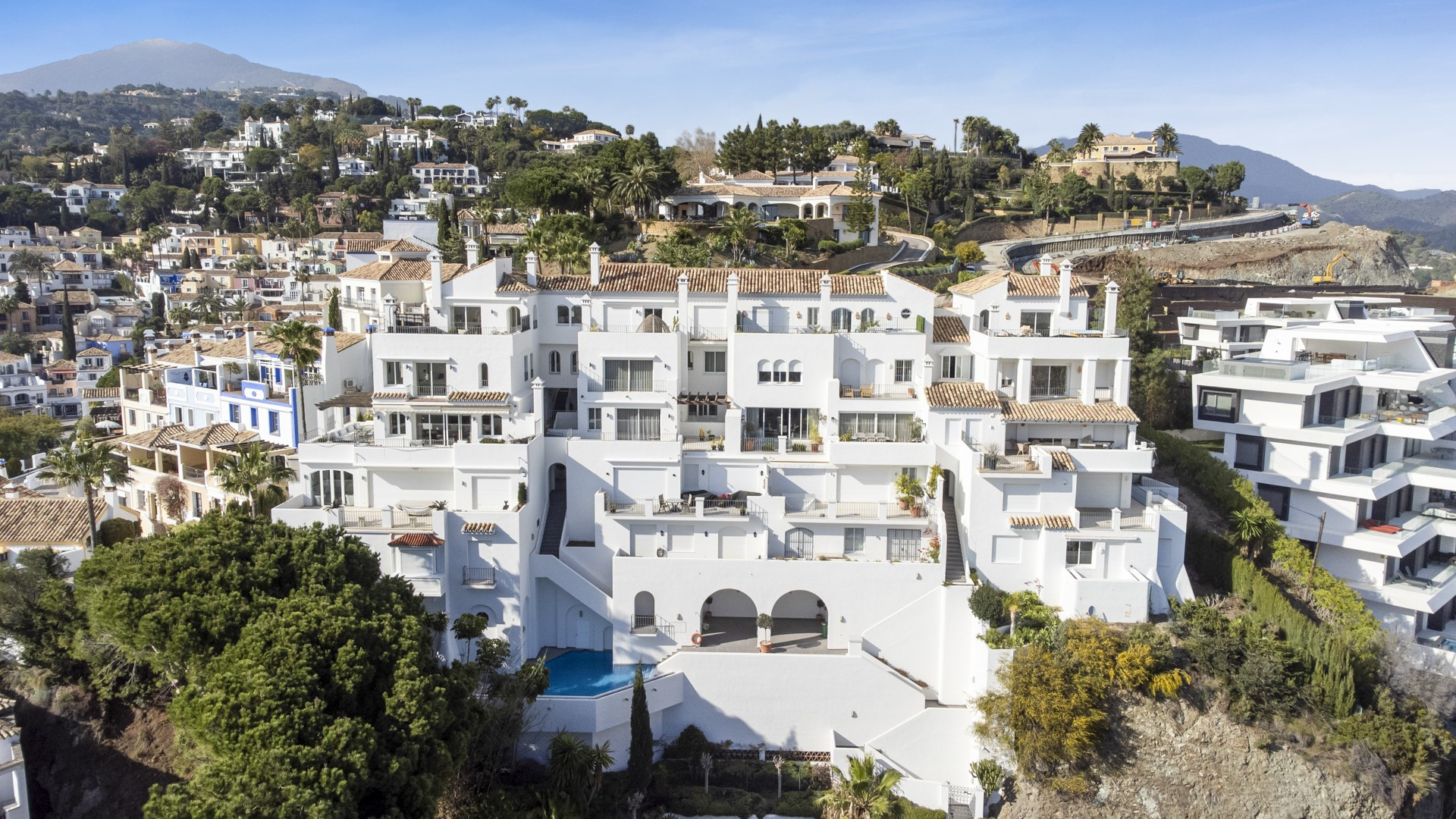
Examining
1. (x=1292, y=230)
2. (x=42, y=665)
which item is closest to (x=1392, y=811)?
(x=42, y=665)

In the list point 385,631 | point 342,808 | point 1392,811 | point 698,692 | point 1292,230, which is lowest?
point 1392,811

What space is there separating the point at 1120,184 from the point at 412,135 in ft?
328

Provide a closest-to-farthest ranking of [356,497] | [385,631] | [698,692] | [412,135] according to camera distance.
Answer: [385,631] < [698,692] < [356,497] < [412,135]

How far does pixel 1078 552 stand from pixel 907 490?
577 cm

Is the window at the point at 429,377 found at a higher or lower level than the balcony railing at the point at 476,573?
higher

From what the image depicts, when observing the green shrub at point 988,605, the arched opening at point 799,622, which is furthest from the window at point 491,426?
the green shrub at point 988,605

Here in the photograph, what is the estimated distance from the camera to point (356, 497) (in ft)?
107

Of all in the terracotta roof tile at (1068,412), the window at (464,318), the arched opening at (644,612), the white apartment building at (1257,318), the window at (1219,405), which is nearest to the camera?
the arched opening at (644,612)

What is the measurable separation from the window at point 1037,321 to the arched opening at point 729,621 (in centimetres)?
1461

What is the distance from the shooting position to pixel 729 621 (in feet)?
109

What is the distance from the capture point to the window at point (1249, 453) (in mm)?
38969

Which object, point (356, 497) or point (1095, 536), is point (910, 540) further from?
point (356, 497)

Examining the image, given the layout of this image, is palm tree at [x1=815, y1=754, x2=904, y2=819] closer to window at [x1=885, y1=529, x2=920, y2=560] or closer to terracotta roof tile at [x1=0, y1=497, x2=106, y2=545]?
window at [x1=885, y1=529, x2=920, y2=560]

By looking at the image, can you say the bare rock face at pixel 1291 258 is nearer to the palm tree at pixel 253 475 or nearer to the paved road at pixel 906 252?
the paved road at pixel 906 252
